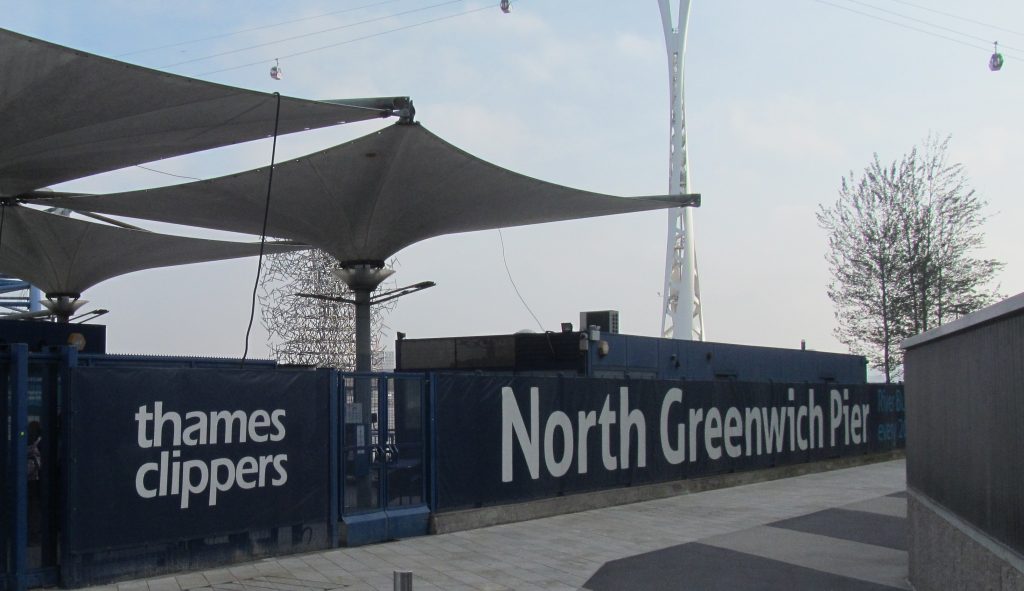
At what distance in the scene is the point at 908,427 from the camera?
11469 mm

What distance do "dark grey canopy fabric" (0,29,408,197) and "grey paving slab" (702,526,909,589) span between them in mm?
9729

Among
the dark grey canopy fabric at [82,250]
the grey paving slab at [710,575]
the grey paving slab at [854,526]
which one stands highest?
the dark grey canopy fabric at [82,250]

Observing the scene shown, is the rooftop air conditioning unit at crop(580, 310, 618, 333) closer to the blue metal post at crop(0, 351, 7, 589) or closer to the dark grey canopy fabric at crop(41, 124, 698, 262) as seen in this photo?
the dark grey canopy fabric at crop(41, 124, 698, 262)

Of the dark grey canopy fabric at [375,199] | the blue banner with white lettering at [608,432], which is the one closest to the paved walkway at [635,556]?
the blue banner with white lettering at [608,432]

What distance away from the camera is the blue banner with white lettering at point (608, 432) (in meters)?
14.3

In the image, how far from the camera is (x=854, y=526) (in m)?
15.0

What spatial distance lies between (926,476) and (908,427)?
162 centimetres

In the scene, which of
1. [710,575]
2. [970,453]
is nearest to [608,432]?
[710,575]

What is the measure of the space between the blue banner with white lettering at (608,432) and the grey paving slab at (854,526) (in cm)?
310

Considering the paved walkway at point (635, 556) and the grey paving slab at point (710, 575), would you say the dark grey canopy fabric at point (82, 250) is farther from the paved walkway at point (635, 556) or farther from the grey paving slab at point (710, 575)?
the grey paving slab at point (710, 575)

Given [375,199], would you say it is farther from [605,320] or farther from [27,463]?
[27,463]

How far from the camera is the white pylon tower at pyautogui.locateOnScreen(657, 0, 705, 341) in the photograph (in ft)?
168

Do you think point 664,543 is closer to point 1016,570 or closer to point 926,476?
point 926,476

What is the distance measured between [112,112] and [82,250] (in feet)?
52.5
